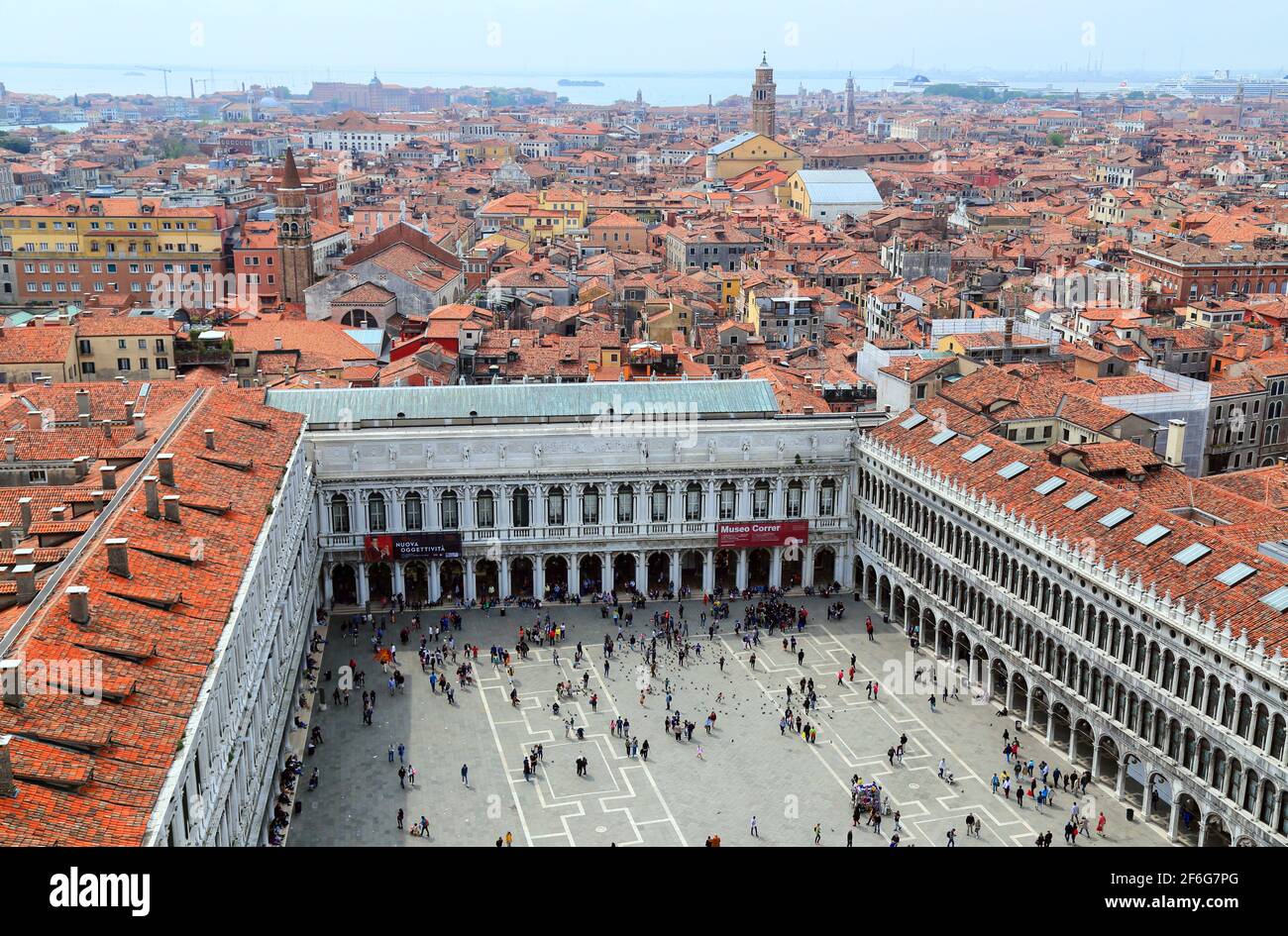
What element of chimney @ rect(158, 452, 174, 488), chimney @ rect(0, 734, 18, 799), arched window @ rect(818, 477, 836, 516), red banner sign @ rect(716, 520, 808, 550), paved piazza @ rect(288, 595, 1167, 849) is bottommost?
paved piazza @ rect(288, 595, 1167, 849)

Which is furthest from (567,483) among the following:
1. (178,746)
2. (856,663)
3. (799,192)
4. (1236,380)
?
(799,192)

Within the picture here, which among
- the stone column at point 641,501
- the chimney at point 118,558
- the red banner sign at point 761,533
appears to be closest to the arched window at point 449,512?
the stone column at point 641,501

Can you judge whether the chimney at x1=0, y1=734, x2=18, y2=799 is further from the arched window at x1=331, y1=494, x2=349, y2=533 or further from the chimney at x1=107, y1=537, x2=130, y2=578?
the arched window at x1=331, y1=494, x2=349, y2=533

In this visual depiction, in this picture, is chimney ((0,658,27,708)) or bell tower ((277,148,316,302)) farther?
bell tower ((277,148,316,302))

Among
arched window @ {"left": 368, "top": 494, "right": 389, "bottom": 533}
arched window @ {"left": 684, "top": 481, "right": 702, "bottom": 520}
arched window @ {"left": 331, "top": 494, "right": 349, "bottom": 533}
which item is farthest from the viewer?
arched window @ {"left": 684, "top": 481, "right": 702, "bottom": 520}

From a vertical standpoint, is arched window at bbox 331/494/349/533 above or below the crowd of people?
above

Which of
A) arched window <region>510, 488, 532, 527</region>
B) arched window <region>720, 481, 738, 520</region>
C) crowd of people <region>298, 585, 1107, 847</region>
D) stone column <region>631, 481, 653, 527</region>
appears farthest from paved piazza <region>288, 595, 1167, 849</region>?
arched window <region>720, 481, 738, 520</region>
